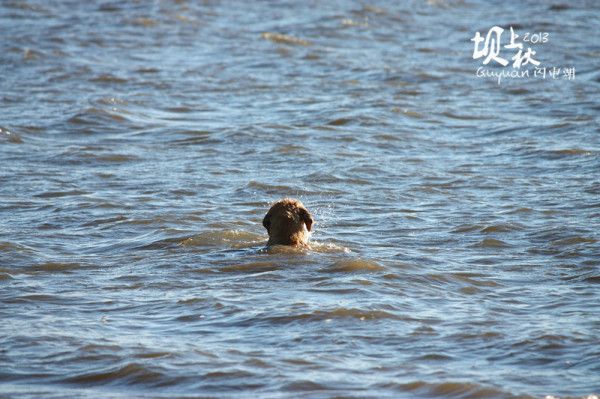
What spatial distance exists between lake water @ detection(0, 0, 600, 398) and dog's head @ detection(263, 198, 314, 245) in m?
0.23

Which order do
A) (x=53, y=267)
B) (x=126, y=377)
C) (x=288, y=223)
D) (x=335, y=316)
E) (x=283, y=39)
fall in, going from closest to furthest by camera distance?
(x=126, y=377), (x=335, y=316), (x=53, y=267), (x=288, y=223), (x=283, y=39)

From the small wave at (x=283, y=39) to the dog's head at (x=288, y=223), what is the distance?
14208mm

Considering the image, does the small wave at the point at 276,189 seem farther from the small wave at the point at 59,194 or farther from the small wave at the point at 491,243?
the small wave at the point at 491,243

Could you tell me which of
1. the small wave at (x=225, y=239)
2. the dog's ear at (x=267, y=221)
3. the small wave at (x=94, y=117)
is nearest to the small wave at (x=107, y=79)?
the small wave at (x=94, y=117)

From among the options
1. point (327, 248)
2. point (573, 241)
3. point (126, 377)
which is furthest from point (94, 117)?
point (126, 377)

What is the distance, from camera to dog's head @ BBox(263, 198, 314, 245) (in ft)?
34.3

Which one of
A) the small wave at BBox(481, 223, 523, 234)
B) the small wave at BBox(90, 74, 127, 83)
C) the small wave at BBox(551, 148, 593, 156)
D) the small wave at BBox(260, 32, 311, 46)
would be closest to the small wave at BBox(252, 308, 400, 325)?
the small wave at BBox(481, 223, 523, 234)

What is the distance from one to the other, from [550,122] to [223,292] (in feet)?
29.6

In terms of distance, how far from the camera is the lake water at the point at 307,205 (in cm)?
750

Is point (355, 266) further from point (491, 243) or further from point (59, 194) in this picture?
point (59, 194)

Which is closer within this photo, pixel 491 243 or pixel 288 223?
pixel 288 223

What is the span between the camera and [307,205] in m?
12.6

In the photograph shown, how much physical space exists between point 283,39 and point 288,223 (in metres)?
14.8

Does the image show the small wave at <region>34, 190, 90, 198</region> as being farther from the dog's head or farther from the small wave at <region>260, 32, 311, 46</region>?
the small wave at <region>260, 32, 311, 46</region>
